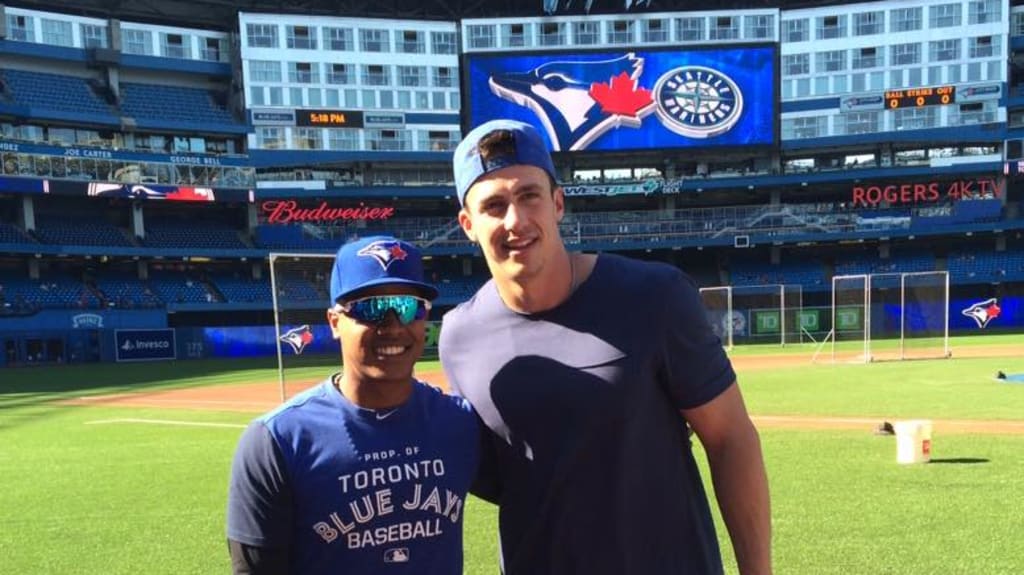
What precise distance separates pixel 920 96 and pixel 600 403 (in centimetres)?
6407

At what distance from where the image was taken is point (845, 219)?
173 feet

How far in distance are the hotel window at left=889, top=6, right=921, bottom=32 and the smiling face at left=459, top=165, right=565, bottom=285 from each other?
6521 cm

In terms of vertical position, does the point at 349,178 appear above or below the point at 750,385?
above

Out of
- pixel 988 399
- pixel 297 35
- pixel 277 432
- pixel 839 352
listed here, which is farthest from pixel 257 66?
pixel 277 432

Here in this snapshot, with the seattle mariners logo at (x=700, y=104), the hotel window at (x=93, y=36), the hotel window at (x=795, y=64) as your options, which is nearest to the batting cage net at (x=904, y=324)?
the seattle mariners logo at (x=700, y=104)

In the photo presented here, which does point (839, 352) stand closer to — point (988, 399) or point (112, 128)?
point (988, 399)

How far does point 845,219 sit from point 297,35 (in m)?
45.3

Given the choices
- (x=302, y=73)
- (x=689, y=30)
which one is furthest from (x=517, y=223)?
(x=689, y=30)

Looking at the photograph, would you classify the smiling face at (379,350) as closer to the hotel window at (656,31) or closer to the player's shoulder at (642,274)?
the player's shoulder at (642,274)

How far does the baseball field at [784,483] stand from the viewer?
5.70 meters

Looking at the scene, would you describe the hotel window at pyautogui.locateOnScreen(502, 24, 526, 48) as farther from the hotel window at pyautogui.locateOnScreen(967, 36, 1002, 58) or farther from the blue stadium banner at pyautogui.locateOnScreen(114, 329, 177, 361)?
the hotel window at pyautogui.locateOnScreen(967, 36, 1002, 58)

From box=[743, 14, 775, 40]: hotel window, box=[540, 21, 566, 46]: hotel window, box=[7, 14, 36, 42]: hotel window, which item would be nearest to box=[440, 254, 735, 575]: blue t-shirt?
box=[540, 21, 566, 46]: hotel window

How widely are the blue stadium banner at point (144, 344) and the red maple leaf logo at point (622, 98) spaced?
3599 centimetres

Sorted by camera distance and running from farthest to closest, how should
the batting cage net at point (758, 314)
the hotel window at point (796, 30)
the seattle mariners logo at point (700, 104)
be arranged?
the hotel window at point (796, 30), the seattle mariners logo at point (700, 104), the batting cage net at point (758, 314)
